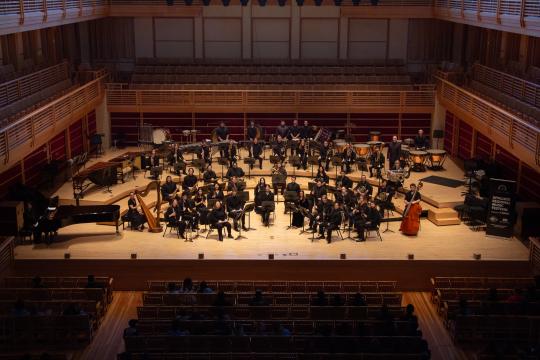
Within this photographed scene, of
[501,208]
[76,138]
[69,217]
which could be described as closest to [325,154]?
[501,208]

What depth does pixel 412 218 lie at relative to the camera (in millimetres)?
20078

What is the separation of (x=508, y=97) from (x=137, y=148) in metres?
13.5

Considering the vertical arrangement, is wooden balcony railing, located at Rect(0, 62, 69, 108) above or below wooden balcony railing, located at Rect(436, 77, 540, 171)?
above

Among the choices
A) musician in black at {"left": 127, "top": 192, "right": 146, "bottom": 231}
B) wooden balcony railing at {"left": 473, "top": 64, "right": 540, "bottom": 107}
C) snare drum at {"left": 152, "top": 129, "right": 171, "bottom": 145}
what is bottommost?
musician in black at {"left": 127, "top": 192, "right": 146, "bottom": 231}

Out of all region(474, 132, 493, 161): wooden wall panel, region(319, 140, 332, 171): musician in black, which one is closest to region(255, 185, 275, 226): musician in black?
region(319, 140, 332, 171): musician in black

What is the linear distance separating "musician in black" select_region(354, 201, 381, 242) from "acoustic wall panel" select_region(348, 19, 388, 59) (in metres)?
13.4

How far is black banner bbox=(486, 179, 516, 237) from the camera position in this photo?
1969 cm

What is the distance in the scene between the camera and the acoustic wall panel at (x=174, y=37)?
103 ft

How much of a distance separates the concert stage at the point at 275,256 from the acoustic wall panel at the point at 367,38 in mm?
13036

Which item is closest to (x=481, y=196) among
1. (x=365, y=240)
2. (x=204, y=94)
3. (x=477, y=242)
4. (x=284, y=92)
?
(x=477, y=242)

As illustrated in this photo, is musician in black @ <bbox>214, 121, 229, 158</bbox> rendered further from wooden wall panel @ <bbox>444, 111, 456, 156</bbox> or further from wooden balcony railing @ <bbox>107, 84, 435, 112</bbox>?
wooden wall panel @ <bbox>444, 111, 456, 156</bbox>

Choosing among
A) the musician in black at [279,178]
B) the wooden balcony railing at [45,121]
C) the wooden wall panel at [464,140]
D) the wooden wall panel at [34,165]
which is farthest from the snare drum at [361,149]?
the wooden wall panel at [34,165]

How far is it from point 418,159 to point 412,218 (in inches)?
215

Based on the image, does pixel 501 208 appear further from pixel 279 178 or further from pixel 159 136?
pixel 159 136
